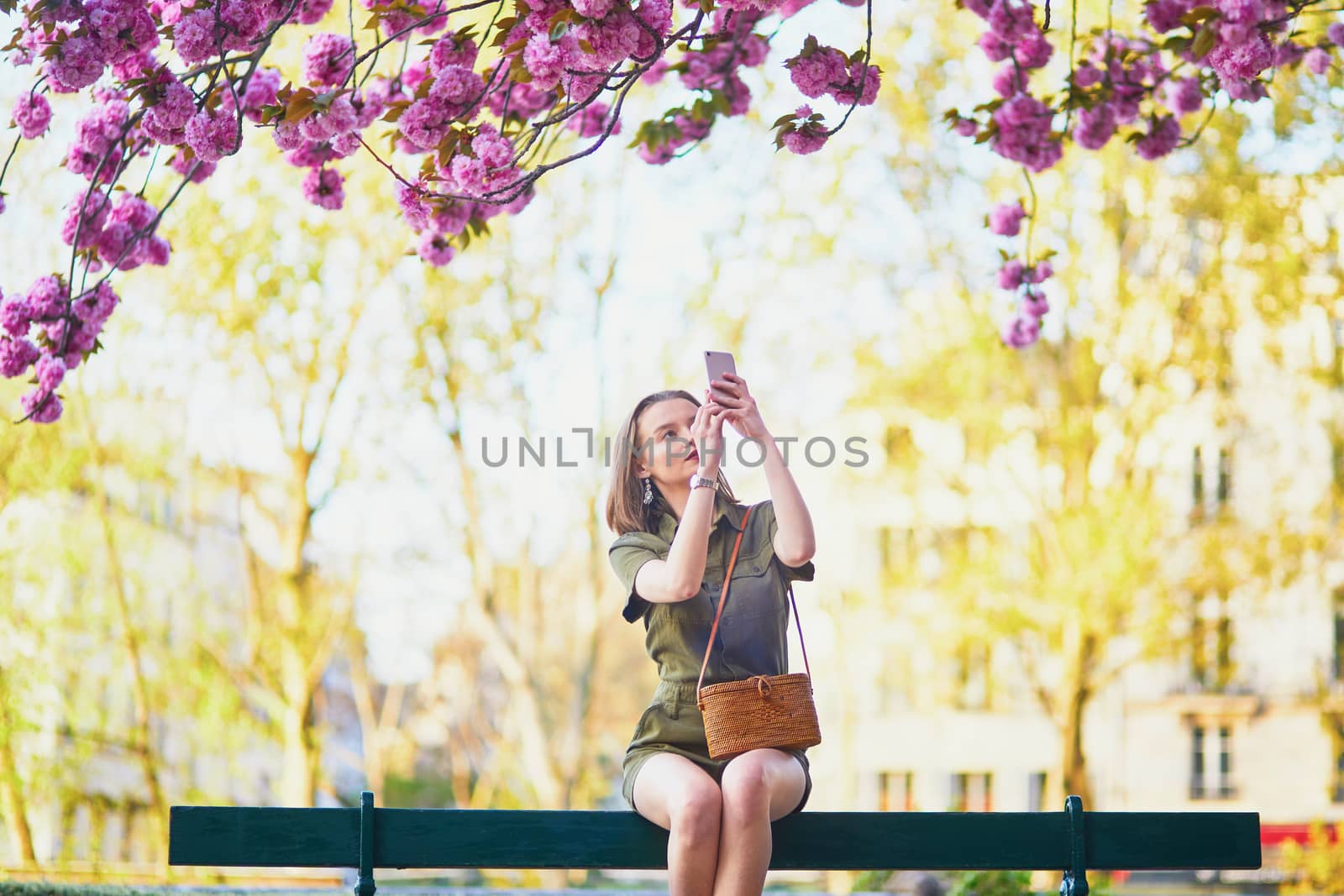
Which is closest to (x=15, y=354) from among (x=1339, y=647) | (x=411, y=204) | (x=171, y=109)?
(x=171, y=109)

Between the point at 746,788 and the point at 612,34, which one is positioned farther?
the point at 746,788

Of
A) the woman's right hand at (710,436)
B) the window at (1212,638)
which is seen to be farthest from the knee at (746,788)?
the window at (1212,638)

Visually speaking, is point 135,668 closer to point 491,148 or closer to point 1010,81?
point 1010,81

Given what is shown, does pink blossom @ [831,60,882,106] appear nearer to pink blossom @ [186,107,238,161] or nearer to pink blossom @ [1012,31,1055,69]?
pink blossom @ [1012,31,1055,69]

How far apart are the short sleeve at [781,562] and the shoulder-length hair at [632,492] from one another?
110mm

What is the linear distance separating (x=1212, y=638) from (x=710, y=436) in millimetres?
12423

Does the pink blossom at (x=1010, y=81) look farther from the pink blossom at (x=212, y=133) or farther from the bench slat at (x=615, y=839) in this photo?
the pink blossom at (x=212, y=133)

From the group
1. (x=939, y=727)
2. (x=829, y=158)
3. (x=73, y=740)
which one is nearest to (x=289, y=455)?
(x=73, y=740)

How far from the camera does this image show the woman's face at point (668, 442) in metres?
3.47

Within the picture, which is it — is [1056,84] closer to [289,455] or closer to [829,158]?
[829,158]

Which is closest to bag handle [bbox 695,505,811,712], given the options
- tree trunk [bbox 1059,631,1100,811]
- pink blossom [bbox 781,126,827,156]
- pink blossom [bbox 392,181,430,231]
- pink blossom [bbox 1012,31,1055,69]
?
pink blossom [bbox 781,126,827,156]

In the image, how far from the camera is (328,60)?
3.31 m

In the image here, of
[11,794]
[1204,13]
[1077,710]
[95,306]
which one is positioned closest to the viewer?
[1204,13]

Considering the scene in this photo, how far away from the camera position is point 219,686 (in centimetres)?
1369
